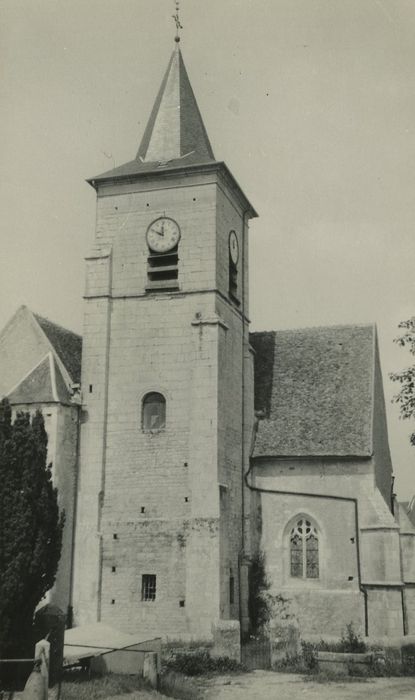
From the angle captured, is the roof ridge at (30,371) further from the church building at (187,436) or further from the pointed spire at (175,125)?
the pointed spire at (175,125)

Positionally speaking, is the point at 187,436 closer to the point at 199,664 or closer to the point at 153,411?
the point at 153,411

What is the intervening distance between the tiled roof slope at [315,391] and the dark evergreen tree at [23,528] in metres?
10.3

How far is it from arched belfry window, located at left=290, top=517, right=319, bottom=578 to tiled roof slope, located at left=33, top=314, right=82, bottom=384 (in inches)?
331

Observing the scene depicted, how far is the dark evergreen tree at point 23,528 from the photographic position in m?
14.8

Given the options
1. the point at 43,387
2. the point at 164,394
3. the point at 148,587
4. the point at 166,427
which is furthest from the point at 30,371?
the point at 148,587

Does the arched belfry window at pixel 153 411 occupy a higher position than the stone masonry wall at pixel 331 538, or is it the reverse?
the arched belfry window at pixel 153 411

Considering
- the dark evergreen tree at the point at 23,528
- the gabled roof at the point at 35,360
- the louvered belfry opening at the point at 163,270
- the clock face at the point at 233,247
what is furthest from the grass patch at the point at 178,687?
the clock face at the point at 233,247

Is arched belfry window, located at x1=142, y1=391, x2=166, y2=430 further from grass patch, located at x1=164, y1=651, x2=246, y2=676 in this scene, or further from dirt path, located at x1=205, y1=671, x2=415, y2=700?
dirt path, located at x1=205, y1=671, x2=415, y2=700

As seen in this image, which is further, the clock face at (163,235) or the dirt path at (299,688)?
the clock face at (163,235)

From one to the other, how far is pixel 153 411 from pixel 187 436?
1436 millimetres

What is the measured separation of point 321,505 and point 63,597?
327 inches

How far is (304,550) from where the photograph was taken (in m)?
24.0

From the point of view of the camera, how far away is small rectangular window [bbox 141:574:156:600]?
21.7m

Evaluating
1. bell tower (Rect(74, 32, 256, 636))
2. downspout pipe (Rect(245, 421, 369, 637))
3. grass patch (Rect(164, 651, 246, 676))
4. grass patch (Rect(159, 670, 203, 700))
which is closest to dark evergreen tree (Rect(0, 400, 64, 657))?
grass patch (Rect(159, 670, 203, 700))
